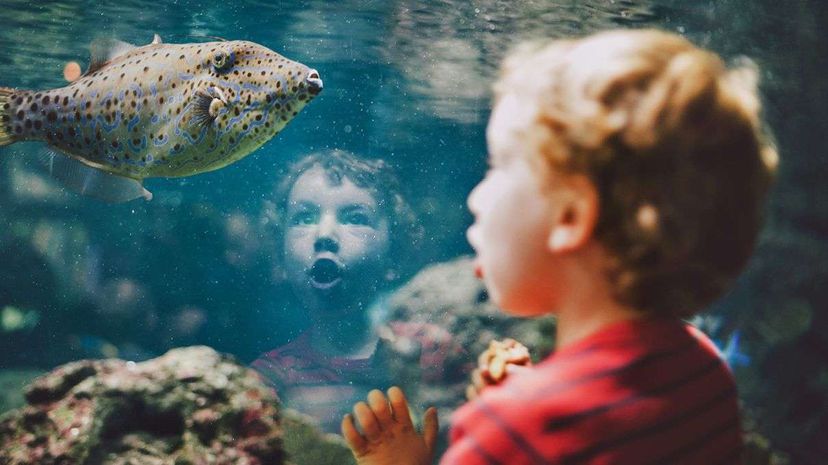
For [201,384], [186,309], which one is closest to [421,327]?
[201,384]

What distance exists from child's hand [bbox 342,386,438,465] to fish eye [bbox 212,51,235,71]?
2.41 meters

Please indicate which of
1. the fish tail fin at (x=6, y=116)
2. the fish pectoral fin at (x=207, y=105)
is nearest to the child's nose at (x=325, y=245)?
the fish tail fin at (x=6, y=116)

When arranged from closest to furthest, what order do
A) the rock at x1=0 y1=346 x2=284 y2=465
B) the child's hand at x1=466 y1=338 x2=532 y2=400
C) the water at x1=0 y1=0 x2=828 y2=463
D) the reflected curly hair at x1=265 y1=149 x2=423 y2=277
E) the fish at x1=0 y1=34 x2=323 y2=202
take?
the child's hand at x1=466 y1=338 x2=532 y2=400 < the fish at x1=0 y1=34 x2=323 y2=202 < the rock at x1=0 y1=346 x2=284 y2=465 < the water at x1=0 y1=0 x2=828 y2=463 < the reflected curly hair at x1=265 y1=149 x2=423 y2=277

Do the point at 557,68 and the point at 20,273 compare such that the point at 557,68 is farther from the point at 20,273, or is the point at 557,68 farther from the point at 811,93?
the point at 20,273

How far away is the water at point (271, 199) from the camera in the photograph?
31.6ft

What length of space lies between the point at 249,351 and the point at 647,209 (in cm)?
1723

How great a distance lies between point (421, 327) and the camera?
10258 mm

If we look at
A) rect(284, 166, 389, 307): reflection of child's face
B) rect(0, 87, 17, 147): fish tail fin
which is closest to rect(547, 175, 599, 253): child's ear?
rect(0, 87, 17, 147): fish tail fin

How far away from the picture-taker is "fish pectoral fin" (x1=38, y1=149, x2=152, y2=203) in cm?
411

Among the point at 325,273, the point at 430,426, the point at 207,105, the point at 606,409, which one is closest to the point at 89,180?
the point at 207,105

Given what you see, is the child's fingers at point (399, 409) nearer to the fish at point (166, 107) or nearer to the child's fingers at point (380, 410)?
the child's fingers at point (380, 410)

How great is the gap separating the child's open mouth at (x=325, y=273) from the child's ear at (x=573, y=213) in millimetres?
11896

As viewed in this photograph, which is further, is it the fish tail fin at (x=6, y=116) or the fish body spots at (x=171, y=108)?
the fish tail fin at (x=6, y=116)

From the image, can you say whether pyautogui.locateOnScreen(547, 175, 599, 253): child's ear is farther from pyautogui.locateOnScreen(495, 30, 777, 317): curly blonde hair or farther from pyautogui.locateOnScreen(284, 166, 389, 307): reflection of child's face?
pyautogui.locateOnScreen(284, 166, 389, 307): reflection of child's face
